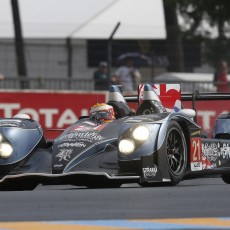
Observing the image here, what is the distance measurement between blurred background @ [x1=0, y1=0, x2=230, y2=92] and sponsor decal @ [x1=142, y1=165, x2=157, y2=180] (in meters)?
8.59

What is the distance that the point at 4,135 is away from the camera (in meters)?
10.1

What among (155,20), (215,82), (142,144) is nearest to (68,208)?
(142,144)

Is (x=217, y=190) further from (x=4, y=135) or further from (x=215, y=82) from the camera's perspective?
(x=215, y=82)

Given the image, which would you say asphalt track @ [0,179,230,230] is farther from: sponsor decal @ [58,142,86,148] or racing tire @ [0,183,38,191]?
racing tire @ [0,183,38,191]

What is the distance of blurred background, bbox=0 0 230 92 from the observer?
2045cm

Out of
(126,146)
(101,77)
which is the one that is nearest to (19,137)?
(126,146)

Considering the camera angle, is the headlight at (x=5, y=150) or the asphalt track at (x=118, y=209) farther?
the headlight at (x=5, y=150)

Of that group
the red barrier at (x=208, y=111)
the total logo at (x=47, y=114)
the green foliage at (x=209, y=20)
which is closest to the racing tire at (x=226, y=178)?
the red barrier at (x=208, y=111)

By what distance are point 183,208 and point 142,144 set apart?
2229mm

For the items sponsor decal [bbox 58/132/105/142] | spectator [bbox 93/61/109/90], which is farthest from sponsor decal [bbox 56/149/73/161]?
spectator [bbox 93/61/109/90]

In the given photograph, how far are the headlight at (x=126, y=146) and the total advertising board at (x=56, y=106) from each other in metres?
8.06

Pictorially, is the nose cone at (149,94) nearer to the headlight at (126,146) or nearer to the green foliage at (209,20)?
the headlight at (126,146)

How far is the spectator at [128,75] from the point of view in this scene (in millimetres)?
20188

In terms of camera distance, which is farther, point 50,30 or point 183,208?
point 50,30
